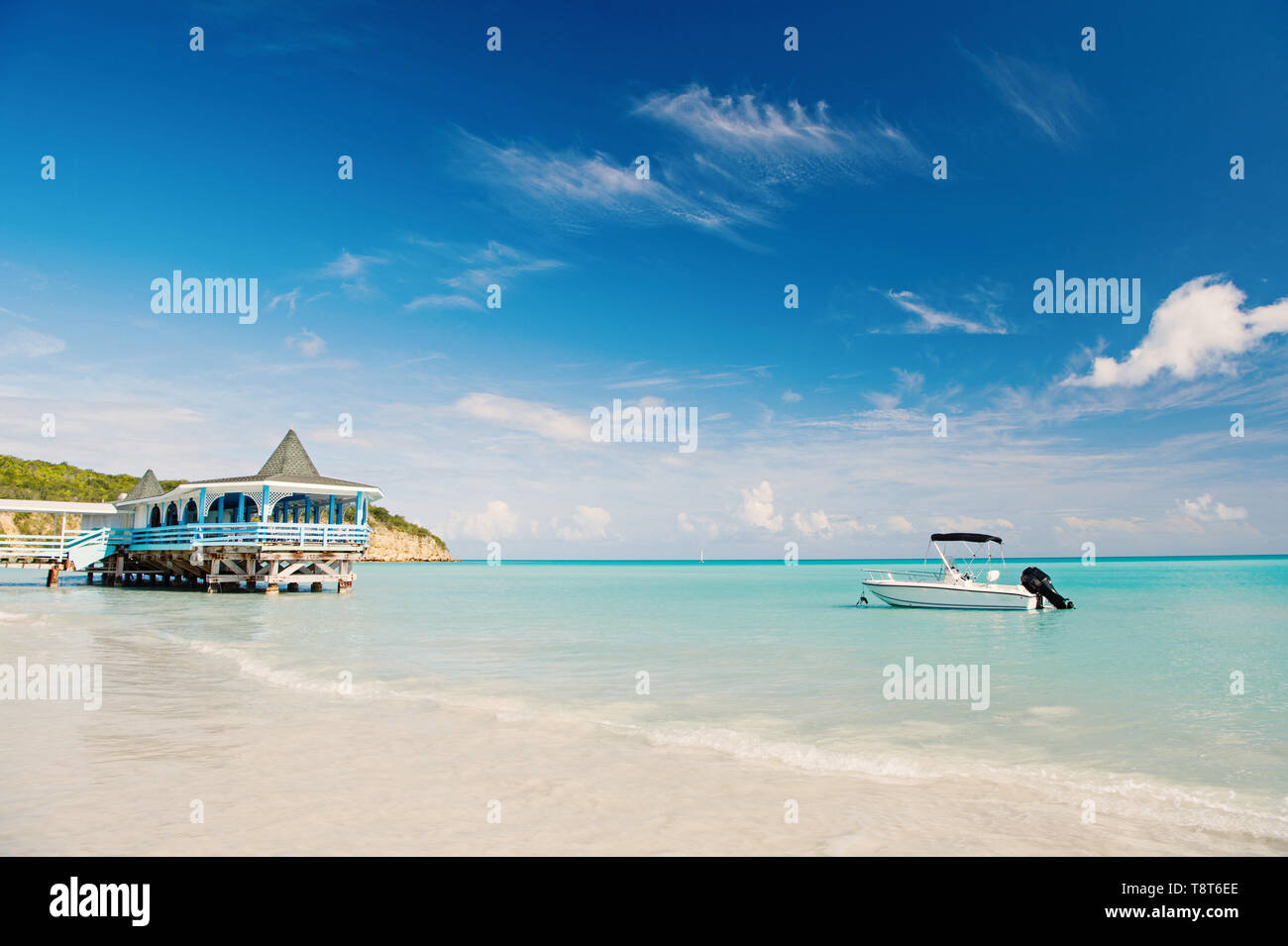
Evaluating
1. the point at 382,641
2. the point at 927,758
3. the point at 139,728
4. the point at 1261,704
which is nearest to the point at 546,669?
the point at 382,641

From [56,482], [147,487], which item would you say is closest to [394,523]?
[56,482]

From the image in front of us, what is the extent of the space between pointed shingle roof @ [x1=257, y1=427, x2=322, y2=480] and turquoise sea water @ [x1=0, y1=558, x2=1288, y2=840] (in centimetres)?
863

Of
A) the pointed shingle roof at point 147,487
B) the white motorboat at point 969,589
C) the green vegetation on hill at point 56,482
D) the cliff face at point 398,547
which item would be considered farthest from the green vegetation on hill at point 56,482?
the white motorboat at point 969,589

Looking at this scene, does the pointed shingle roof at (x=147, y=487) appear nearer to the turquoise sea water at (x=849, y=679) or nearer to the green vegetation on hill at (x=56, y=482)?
the turquoise sea water at (x=849, y=679)

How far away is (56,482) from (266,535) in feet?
234

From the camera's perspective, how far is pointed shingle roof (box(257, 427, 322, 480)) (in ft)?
133

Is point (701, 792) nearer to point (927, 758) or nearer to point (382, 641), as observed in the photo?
point (927, 758)

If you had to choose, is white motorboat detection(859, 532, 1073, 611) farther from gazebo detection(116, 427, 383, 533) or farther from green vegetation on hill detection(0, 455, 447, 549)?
green vegetation on hill detection(0, 455, 447, 549)

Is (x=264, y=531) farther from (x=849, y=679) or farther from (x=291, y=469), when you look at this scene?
(x=849, y=679)
